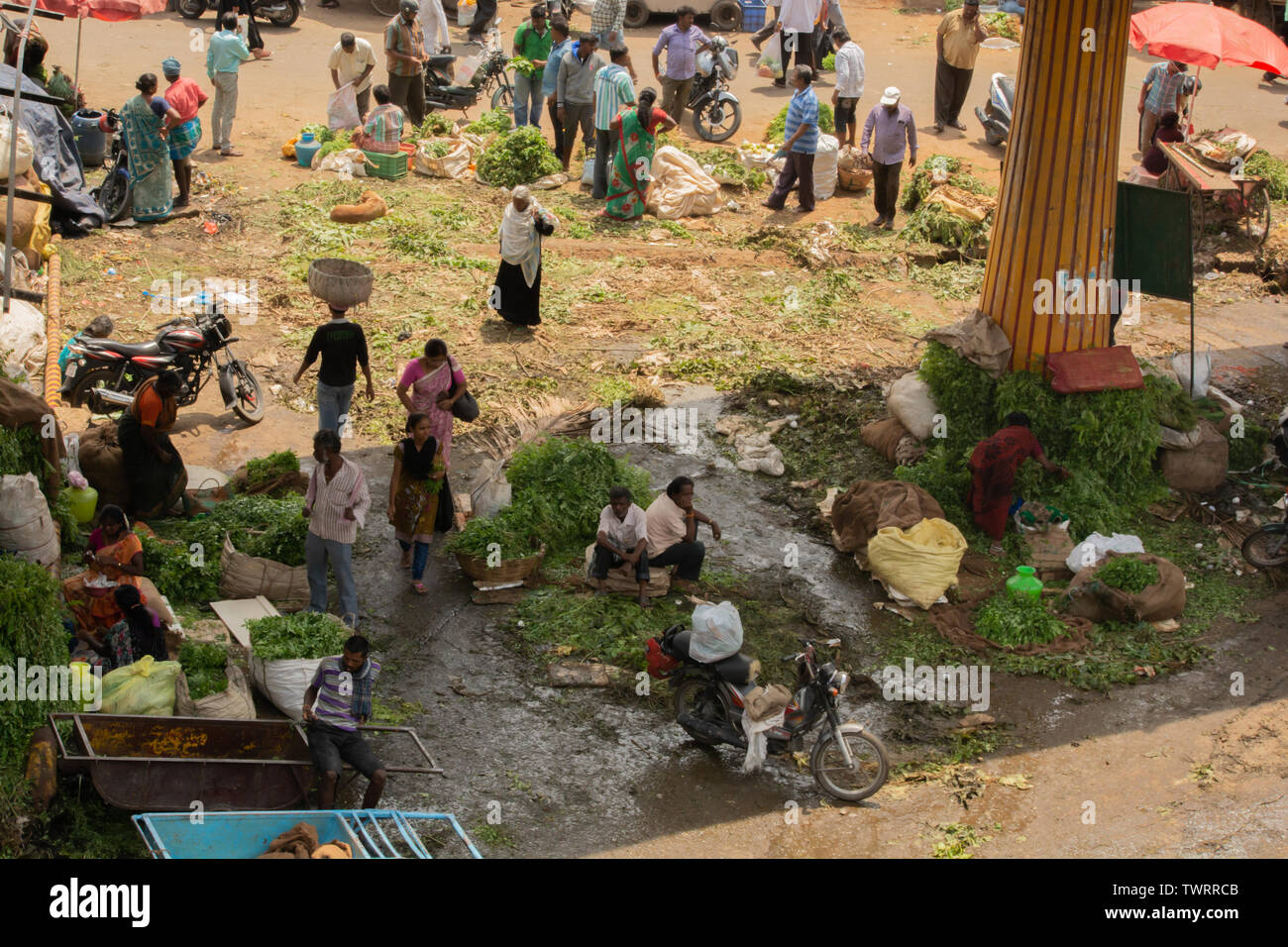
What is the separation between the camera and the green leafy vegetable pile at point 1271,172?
16.8 meters

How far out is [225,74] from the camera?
627 inches

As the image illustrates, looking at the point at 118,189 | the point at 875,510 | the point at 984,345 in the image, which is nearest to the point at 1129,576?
the point at 875,510

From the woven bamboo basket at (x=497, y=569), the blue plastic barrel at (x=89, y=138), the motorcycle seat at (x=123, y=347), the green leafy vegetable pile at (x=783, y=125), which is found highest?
the green leafy vegetable pile at (x=783, y=125)

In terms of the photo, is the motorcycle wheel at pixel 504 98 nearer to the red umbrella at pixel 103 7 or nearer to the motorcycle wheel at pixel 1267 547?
the red umbrella at pixel 103 7

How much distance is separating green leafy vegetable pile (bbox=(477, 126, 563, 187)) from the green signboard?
→ 8.09 metres

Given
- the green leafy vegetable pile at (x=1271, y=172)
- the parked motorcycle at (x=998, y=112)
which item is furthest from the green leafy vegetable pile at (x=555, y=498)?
the parked motorcycle at (x=998, y=112)

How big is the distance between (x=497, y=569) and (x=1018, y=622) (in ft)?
11.5

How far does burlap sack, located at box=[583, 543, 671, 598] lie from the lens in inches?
344

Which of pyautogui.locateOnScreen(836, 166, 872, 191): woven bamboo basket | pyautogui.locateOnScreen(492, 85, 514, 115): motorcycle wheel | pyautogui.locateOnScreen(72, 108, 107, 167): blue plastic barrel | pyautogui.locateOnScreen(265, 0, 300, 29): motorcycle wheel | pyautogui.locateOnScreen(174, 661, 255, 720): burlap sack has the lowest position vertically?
pyautogui.locateOnScreen(174, 661, 255, 720): burlap sack

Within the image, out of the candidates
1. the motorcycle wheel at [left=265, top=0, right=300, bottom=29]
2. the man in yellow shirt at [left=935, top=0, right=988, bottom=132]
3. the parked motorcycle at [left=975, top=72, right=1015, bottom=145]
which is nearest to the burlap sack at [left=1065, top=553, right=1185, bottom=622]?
the parked motorcycle at [left=975, top=72, right=1015, bottom=145]

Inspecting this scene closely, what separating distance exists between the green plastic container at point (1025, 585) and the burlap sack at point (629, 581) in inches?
94.2

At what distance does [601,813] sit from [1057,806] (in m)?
2.49

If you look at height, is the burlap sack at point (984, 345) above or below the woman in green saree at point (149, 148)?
below

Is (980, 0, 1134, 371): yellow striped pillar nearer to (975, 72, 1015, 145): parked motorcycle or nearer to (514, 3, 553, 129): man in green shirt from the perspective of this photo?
(514, 3, 553, 129): man in green shirt
